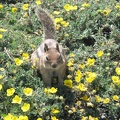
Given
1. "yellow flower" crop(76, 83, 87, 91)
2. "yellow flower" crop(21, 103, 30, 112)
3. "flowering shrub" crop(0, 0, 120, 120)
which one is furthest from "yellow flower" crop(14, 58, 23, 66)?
"yellow flower" crop(76, 83, 87, 91)

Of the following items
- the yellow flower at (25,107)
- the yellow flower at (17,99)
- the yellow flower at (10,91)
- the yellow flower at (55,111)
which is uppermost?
the yellow flower at (10,91)

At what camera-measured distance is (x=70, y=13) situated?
6.66 m

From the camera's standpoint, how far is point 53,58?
4.84 meters

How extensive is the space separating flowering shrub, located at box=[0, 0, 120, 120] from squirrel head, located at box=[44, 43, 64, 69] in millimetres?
329

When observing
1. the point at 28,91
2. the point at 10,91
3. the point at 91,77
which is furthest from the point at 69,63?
the point at 10,91

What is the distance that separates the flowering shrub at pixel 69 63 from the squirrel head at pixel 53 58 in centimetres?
33

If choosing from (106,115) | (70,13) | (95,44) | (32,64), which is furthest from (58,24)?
(106,115)

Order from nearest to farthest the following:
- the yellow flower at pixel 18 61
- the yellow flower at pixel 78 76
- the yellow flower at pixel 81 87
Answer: the yellow flower at pixel 81 87, the yellow flower at pixel 78 76, the yellow flower at pixel 18 61

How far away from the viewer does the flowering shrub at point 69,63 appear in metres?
4.86

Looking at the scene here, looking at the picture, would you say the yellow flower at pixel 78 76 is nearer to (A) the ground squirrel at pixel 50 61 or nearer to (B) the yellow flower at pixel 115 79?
(A) the ground squirrel at pixel 50 61

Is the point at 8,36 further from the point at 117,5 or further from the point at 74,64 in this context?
the point at 117,5

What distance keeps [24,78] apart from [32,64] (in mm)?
273

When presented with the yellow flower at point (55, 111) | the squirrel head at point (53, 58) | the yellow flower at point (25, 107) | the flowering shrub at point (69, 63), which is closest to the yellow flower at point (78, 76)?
the flowering shrub at point (69, 63)

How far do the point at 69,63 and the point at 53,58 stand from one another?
67 cm
